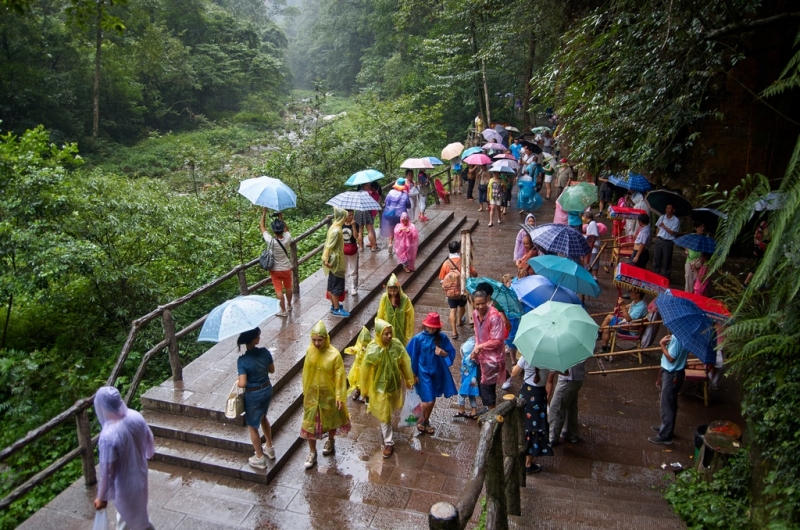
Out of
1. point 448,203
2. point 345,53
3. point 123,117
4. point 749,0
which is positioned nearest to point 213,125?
point 123,117

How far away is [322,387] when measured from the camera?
230 inches

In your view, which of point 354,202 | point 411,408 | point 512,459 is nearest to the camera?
point 512,459

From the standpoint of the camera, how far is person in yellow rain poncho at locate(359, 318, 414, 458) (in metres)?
6.00

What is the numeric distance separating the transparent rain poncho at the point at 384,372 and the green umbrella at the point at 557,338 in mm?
1226

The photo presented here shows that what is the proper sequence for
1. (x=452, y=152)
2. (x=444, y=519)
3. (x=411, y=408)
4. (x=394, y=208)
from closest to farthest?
(x=444, y=519)
(x=411, y=408)
(x=394, y=208)
(x=452, y=152)

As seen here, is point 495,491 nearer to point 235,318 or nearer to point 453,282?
point 235,318

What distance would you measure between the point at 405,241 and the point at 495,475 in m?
7.18

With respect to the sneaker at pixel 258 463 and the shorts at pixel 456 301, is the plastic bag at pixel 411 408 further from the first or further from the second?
the shorts at pixel 456 301

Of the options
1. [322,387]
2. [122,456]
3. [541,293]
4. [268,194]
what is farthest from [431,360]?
[268,194]

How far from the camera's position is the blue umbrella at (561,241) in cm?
843

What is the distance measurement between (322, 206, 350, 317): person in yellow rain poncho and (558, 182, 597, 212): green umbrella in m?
4.33

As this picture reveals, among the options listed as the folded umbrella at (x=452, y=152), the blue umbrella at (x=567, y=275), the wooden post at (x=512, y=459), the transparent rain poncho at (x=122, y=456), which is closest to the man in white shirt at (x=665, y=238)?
the blue umbrella at (x=567, y=275)

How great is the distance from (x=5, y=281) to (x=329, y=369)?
20.9ft

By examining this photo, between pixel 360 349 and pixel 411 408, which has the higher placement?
pixel 360 349
